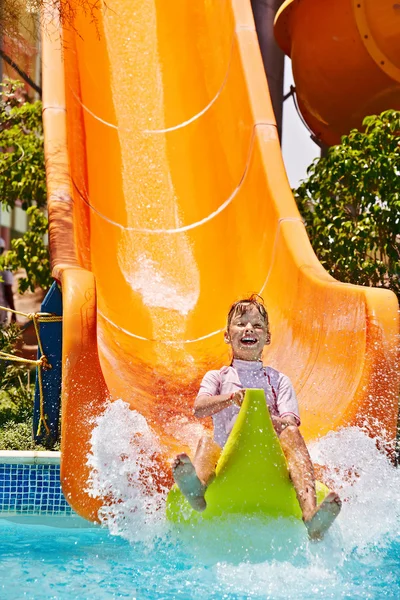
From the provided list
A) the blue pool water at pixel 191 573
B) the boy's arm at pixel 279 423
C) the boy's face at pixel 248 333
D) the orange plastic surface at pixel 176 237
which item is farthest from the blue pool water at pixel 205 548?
the boy's face at pixel 248 333

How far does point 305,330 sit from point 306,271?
24 centimetres

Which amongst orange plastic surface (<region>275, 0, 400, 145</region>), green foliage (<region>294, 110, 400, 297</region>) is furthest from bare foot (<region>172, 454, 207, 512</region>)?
orange plastic surface (<region>275, 0, 400, 145</region>)

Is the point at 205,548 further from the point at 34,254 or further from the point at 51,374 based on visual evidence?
the point at 34,254

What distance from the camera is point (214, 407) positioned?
2.45 meters

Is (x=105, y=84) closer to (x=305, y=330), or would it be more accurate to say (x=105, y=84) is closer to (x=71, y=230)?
(x=71, y=230)

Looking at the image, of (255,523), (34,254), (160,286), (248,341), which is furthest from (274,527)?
(34,254)

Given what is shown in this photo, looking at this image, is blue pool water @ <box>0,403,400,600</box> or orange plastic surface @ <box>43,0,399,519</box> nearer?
blue pool water @ <box>0,403,400,600</box>

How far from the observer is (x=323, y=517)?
7.18 feet

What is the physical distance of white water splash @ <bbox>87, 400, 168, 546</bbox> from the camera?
2.68 metres

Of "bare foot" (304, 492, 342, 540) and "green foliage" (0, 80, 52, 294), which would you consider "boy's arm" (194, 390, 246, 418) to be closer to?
"bare foot" (304, 492, 342, 540)

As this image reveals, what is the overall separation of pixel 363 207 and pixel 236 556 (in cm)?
281

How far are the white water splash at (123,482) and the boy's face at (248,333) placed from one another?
495 millimetres

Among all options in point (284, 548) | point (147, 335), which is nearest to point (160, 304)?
point (147, 335)

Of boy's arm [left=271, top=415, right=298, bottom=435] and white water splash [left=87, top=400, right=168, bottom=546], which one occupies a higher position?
boy's arm [left=271, top=415, right=298, bottom=435]
